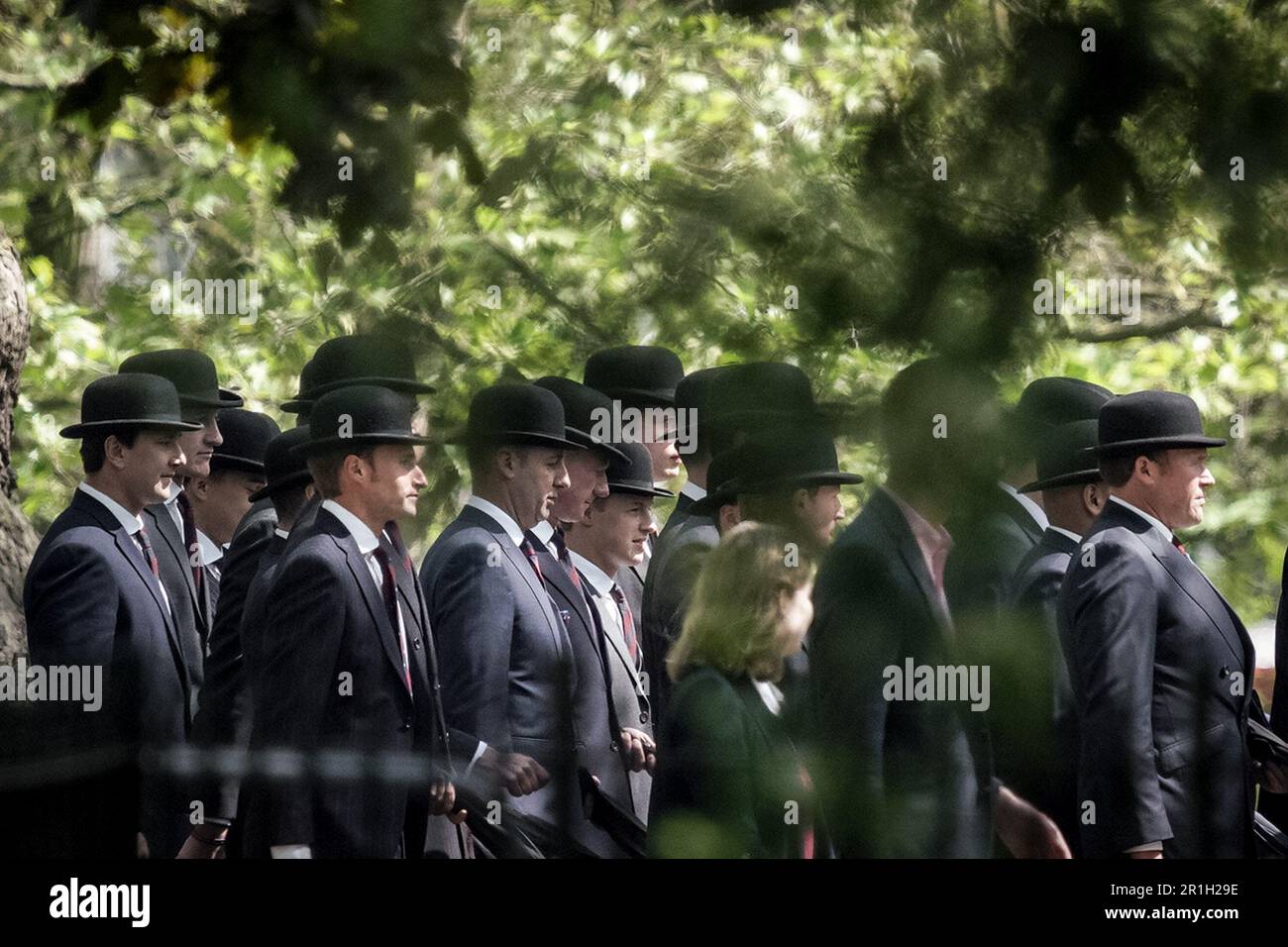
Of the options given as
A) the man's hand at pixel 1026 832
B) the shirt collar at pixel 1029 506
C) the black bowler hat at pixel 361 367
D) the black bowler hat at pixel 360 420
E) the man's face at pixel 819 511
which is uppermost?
the black bowler hat at pixel 361 367

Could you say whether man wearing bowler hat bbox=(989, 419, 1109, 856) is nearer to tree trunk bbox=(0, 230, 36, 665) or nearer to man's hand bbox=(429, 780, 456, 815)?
man's hand bbox=(429, 780, 456, 815)

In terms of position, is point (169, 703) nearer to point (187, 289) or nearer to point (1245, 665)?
point (187, 289)

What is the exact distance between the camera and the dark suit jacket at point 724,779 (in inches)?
142

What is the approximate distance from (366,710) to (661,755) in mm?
623

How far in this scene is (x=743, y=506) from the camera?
3910 mm

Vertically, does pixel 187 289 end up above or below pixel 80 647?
above

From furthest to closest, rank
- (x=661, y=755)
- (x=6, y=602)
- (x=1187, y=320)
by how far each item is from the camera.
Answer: (x=6, y=602) → (x=661, y=755) → (x=1187, y=320)

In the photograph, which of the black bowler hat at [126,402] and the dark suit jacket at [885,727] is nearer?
the dark suit jacket at [885,727]

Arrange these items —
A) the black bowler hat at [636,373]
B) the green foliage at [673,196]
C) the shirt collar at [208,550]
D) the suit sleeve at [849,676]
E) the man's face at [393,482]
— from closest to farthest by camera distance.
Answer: the green foliage at [673,196] < the black bowler hat at [636,373] < the suit sleeve at [849,676] < the man's face at [393,482] < the shirt collar at [208,550]

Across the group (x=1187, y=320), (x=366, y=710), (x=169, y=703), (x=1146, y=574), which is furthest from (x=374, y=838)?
(x=1187, y=320)

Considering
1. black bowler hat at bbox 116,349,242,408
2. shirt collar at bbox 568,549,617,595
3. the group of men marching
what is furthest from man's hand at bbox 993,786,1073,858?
black bowler hat at bbox 116,349,242,408

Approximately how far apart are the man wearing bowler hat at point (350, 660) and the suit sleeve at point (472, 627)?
67 millimetres

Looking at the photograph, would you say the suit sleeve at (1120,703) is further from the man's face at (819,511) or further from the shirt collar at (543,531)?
the shirt collar at (543,531)

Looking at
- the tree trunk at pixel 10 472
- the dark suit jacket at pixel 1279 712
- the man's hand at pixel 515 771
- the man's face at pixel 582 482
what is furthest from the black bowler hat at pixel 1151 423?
the tree trunk at pixel 10 472
